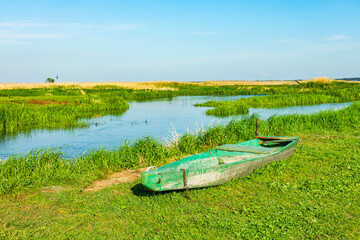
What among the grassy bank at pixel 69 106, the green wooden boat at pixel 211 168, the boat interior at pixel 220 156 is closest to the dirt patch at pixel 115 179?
the green wooden boat at pixel 211 168

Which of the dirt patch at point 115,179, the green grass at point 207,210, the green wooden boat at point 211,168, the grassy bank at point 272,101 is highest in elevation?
the grassy bank at point 272,101

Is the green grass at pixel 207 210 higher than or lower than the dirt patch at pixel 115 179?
higher

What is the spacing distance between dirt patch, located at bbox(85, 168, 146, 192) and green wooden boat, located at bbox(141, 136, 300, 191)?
111 centimetres

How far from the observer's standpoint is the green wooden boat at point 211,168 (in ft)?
21.4

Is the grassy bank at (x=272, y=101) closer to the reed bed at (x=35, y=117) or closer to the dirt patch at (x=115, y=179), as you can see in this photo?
the reed bed at (x=35, y=117)

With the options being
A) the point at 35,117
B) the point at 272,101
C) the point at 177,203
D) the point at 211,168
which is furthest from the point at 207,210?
the point at 272,101

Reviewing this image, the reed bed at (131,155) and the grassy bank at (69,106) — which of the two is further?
the grassy bank at (69,106)

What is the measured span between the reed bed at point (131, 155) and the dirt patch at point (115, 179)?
29cm

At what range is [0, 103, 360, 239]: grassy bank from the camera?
5172 millimetres

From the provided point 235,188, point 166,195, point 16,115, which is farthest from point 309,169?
point 16,115

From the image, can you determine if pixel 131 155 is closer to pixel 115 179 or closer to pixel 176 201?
pixel 115 179

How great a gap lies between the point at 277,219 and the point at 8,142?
1562cm

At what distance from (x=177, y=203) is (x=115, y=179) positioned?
8.72 feet

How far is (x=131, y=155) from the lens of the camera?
1010 cm
